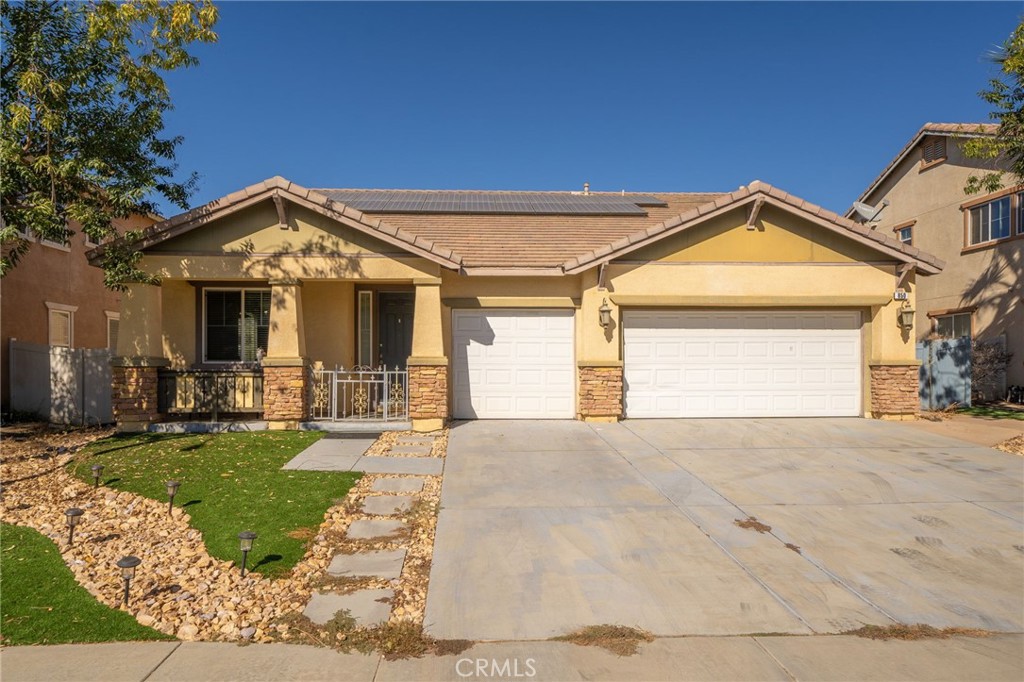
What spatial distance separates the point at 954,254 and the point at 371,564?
20.8m

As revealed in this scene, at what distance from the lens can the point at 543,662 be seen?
364cm

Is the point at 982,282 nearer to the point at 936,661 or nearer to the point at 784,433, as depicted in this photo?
the point at 784,433

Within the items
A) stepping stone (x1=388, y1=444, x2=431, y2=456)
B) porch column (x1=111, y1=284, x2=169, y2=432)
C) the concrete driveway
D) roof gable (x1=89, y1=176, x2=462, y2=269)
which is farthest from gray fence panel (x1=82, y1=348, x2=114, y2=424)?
the concrete driveway

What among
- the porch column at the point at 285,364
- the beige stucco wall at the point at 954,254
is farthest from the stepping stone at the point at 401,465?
the beige stucco wall at the point at 954,254

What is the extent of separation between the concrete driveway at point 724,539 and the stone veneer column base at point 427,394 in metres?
1.72

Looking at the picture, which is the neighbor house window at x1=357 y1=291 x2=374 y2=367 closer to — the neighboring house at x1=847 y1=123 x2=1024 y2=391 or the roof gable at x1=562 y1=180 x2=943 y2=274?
the roof gable at x1=562 y1=180 x2=943 y2=274

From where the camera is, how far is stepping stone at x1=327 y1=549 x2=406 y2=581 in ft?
15.8

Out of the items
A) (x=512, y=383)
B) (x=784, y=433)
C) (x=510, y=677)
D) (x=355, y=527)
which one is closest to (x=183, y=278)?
(x=512, y=383)

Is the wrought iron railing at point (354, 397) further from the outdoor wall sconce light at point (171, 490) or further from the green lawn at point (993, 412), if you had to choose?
the green lawn at point (993, 412)

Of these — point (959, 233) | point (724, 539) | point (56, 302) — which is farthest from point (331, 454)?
point (959, 233)

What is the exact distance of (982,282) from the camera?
1720cm

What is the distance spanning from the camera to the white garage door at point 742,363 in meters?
12.2

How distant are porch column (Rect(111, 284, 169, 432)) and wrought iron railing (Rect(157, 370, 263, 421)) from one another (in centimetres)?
20

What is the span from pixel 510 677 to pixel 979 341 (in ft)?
61.6
